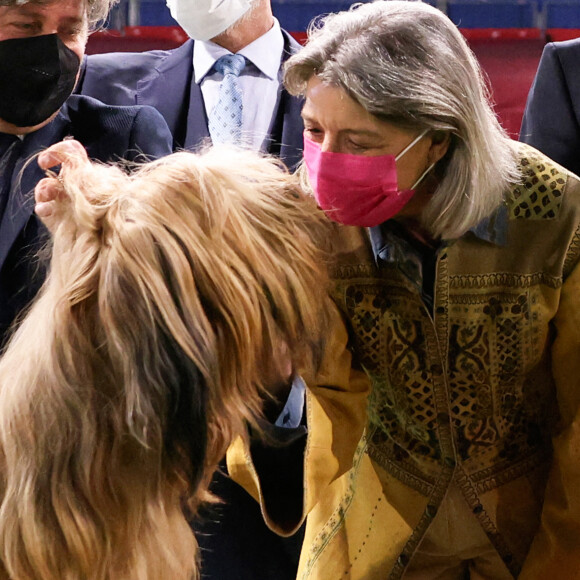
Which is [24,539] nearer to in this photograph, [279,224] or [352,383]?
[279,224]

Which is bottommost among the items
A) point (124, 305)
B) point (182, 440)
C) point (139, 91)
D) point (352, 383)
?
point (352, 383)

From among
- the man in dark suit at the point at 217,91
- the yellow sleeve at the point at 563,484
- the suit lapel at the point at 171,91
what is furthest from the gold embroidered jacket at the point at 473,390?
the suit lapel at the point at 171,91

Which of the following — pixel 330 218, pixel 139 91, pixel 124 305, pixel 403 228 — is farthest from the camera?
pixel 139 91

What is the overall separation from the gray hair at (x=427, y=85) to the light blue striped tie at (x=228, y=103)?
2.10 ft

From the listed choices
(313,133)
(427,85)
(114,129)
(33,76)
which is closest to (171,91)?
(114,129)

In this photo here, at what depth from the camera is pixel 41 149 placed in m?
1.66

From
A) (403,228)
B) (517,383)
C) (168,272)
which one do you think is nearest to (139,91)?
(403,228)

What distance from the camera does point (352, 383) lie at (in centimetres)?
171

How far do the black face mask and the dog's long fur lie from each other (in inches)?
23.2

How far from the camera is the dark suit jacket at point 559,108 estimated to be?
89.9 inches

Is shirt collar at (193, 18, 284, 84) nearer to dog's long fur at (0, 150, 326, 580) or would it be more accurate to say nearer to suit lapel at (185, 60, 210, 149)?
suit lapel at (185, 60, 210, 149)

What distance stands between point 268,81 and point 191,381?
140 centimetres

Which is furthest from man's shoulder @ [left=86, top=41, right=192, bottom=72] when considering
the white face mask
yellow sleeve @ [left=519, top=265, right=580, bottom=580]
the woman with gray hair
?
yellow sleeve @ [left=519, top=265, right=580, bottom=580]

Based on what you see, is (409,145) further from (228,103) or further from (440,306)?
(228,103)
